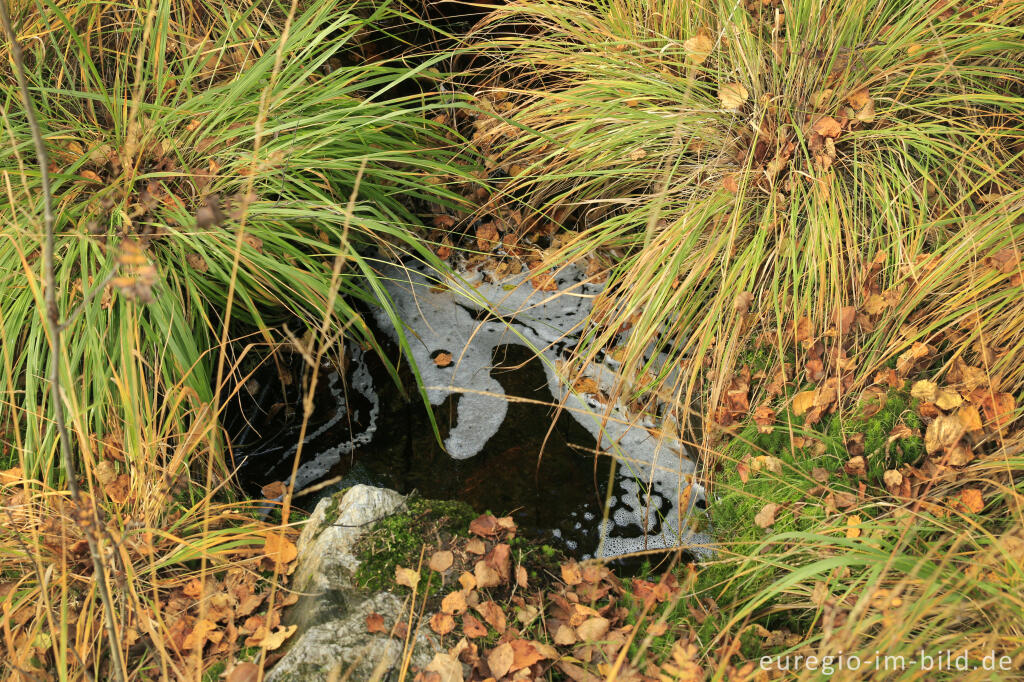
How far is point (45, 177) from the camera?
3.91ft

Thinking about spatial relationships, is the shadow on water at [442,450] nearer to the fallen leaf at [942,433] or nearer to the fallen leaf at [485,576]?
the fallen leaf at [485,576]

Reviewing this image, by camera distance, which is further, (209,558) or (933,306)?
(933,306)

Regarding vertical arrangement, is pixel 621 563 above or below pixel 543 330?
below

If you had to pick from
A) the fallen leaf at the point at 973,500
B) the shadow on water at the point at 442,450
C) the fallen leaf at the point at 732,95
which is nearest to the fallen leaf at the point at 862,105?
the fallen leaf at the point at 732,95

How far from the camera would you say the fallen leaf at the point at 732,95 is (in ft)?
8.38

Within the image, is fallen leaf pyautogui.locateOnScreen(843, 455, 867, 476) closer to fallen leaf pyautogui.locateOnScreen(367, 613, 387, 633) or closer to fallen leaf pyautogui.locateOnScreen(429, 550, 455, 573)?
fallen leaf pyautogui.locateOnScreen(429, 550, 455, 573)

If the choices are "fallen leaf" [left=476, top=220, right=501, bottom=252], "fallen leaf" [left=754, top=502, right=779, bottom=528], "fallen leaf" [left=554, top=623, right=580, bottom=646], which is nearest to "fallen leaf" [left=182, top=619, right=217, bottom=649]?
"fallen leaf" [left=554, top=623, right=580, bottom=646]

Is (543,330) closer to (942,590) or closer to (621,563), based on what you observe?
(621,563)

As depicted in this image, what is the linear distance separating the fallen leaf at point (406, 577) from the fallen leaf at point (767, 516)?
1059 mm

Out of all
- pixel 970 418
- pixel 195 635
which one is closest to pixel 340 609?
pixel 195 635

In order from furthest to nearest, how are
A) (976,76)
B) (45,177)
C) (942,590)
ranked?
1. (976,76)
2. (942,590)
3. (45,177)

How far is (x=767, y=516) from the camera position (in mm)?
2223

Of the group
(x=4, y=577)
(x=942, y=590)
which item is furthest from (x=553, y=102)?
(x=4, y=577)

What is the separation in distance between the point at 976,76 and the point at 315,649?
9.28 ft
